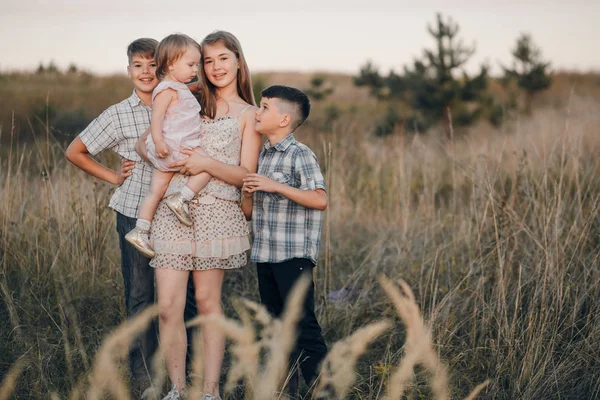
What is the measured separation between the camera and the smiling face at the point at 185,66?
275 centimetres

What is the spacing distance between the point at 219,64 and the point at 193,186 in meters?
A: 0.60

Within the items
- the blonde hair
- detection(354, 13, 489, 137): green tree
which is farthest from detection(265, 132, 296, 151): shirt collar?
detection(354, 13, 489, 137): green tree

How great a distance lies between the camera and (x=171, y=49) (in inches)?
108

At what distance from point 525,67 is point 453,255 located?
16756mm

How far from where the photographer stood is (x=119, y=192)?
3.06 m

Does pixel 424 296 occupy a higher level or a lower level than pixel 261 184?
lower

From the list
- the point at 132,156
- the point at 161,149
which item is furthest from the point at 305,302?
the point at 132,156

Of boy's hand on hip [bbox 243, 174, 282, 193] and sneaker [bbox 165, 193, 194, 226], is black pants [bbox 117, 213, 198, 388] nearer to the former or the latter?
sneaker [bbox 165, 193, 194, 226]

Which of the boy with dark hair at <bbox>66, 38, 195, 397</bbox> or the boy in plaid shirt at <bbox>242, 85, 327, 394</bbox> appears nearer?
the boy in plaid shirt at <bbox>242, 85, 327, 394</bbox>

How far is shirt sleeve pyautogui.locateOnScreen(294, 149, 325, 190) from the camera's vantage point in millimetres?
2758

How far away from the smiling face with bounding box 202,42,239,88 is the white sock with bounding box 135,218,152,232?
→ 0.73m

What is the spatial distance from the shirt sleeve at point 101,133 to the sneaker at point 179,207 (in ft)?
1.97

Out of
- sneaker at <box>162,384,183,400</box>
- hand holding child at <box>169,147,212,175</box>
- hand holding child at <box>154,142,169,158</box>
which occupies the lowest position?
sneaker at <box>162,384,183,400</box>

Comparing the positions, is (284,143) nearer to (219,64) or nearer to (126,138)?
(219,64)
